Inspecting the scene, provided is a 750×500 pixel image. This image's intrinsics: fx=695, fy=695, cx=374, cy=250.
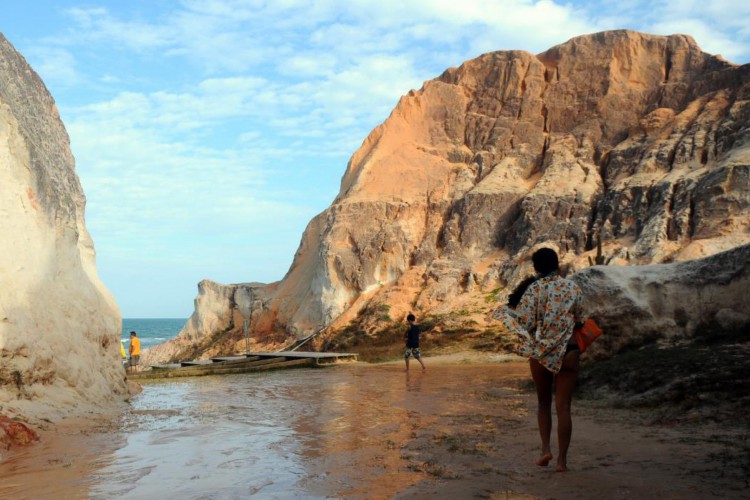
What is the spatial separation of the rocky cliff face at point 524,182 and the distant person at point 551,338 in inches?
657

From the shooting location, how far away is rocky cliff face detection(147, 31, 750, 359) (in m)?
23.2

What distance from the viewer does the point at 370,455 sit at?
253 inches

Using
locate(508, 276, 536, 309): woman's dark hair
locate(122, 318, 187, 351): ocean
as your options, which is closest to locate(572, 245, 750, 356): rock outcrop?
locate(508, 276, 536, 309): woman's dark hair

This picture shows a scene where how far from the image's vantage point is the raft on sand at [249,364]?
1853 cm

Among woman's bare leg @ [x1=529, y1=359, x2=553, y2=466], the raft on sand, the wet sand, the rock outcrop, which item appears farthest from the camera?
the raft on sand

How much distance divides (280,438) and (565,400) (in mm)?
3675

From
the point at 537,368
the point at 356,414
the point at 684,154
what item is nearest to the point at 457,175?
the point at 684,154

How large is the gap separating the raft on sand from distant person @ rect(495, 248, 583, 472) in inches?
571

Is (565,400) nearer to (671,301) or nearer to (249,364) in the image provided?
(671,301)

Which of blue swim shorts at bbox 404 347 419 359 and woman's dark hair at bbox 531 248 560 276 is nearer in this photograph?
woman's dark hair at bbox 531 248 560 276

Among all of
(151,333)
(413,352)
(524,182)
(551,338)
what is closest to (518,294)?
(551,338)

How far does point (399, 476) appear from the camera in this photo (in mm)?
5418

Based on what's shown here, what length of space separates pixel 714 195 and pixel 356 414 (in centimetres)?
1673

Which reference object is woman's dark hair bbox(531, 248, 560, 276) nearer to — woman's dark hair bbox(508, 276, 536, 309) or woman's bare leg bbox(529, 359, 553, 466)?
woman's dark hair bbox(508, 276, 536, 309)
